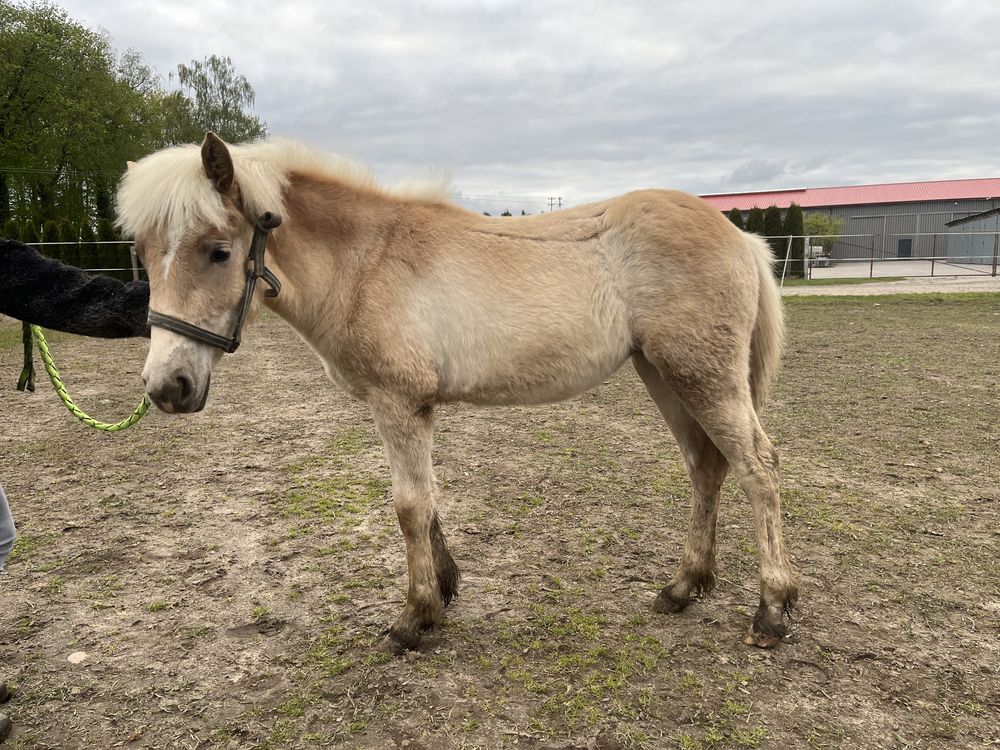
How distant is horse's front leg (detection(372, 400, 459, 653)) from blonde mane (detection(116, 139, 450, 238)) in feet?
3.35

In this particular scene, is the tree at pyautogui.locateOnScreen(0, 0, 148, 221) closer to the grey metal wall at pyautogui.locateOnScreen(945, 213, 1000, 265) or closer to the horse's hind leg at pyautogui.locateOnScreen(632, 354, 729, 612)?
the horse's hind leg at pyautogui.locateOnScreen(632, 354, 729, 612)

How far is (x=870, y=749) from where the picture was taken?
87.1 inches

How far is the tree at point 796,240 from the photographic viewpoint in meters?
26.0

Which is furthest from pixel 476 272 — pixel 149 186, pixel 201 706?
pixel 201 706


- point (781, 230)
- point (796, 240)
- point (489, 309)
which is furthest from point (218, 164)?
point (781, 230)

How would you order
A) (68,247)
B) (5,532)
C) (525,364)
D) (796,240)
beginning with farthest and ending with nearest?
1. (796,240)
2. (68,247)
3. (525,364)
4. (5,532)

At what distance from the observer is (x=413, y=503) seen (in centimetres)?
286

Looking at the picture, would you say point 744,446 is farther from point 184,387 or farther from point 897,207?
point 897,207

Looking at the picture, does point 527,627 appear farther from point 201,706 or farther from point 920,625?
point 920,625

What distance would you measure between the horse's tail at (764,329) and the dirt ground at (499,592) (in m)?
1.09

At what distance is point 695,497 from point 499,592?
117cm

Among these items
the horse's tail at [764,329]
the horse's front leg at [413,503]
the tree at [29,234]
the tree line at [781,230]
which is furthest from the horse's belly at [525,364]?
the tree line at [781,230]

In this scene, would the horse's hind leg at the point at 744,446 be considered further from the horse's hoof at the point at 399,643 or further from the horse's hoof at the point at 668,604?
the horse's hoof at the point at 399,643

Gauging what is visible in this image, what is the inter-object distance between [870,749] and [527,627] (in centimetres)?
144
